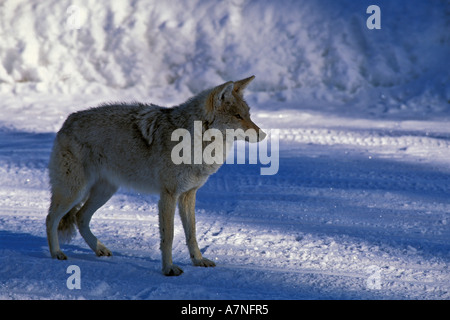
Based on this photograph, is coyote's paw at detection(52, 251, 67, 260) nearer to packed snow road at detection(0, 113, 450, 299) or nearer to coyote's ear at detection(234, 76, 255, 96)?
packed snow road at detection(0, 113, 450, 299)

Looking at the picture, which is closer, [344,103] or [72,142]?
[72,142]

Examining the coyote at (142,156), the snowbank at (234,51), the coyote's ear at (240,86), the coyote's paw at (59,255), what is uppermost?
the snowbank at (234,51)

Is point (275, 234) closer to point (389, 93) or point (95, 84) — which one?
point (389, 93)

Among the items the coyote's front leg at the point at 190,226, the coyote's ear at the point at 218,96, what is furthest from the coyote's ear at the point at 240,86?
the coyote's front leg at the point at 190,226

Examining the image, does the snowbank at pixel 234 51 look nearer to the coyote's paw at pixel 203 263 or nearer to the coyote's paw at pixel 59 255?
the coyote's paw at pixel 203 263

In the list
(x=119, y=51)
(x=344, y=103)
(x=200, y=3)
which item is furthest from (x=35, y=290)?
(x=200, y=3)

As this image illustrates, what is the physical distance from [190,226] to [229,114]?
1.04 metres

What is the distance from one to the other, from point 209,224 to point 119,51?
7999mm

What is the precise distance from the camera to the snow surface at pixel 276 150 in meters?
4.85

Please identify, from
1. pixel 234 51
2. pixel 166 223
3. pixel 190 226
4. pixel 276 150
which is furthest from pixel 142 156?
pixel 234 51

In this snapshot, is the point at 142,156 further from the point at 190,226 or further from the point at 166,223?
the point at 190,226

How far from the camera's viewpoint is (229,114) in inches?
193

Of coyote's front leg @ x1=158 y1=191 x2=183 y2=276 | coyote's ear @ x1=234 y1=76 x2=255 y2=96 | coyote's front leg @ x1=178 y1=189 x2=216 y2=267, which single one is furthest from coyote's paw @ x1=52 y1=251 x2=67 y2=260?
coyote's ear @ x1=234 y1=76 x2=255 y2=96

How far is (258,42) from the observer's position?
43.8ft
